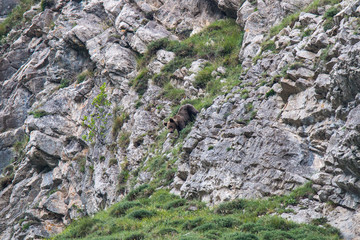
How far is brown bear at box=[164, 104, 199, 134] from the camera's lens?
21016mm

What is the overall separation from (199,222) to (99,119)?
16.5 metres

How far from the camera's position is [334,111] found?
44.2ft

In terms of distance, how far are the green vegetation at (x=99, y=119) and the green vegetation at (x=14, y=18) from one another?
22560mm

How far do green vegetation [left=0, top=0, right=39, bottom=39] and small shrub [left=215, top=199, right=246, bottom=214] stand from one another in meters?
38.9

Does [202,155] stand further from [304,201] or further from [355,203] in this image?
[355,203]

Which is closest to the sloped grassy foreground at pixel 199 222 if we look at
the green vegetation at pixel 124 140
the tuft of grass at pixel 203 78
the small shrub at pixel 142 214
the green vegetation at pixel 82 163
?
the small shrub at pixel 142 214

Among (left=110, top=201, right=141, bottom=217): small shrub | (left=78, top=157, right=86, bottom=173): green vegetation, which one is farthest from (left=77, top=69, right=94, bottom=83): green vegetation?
(left=110, top=201, right=141, bottom=217): small shrub

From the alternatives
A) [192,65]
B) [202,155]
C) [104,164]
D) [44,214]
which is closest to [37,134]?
[44,214]

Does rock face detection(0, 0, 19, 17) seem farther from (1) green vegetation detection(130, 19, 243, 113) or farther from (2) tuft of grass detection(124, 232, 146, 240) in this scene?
(2) tuft of grass detection(124, 232, 146, 240)

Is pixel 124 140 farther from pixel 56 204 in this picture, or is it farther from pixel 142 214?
pixel 142 214

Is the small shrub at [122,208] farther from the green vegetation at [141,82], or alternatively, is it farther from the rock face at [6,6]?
the rock face at [6,6]

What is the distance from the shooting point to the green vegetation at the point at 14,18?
153 ft

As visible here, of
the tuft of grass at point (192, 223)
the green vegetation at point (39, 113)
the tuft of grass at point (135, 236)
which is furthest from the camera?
the green vegetation at point (39, 113)

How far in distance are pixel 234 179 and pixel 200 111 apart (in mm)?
6496
